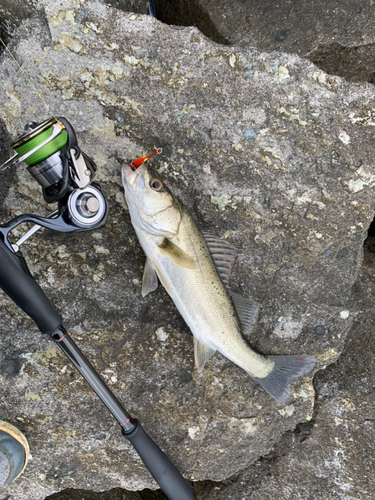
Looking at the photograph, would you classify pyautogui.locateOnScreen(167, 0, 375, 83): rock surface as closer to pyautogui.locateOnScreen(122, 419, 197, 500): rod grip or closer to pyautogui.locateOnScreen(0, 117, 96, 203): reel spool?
pyautogui.locateOnScreen(0, 117, 96, 203): reel spool

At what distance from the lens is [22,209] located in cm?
230

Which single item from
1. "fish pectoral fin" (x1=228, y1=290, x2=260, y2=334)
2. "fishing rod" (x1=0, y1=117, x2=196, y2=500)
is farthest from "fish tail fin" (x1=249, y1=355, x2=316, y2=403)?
"fishing rod" (x1=0, y1=117, x2=196, y2=500)

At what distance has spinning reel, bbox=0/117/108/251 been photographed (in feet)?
5.77

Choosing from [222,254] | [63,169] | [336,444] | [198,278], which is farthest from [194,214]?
[336,444]

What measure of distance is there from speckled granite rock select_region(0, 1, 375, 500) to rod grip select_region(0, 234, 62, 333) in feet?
1.26

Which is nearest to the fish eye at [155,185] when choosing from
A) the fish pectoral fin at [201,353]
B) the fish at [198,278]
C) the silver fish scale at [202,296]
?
the fish at [198,278]

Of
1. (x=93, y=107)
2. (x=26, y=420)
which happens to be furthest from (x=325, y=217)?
(x=26, y=420)

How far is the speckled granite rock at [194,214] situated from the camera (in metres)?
2.20

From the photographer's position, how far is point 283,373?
7.70 feet

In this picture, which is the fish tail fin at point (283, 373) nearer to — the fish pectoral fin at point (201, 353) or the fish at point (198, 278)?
the fish at point (198, 278)

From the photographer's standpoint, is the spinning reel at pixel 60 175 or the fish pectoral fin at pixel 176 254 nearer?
the spinning reel at pixel 60 175

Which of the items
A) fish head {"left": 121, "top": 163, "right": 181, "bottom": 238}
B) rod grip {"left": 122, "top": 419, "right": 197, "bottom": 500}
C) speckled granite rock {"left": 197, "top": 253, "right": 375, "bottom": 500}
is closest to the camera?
fish head {"left": 121, "top": 163, "right": 181, "bottom": 238}

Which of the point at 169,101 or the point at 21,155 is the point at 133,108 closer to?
the point at 169,101

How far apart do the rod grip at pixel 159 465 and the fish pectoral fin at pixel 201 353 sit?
523mm
